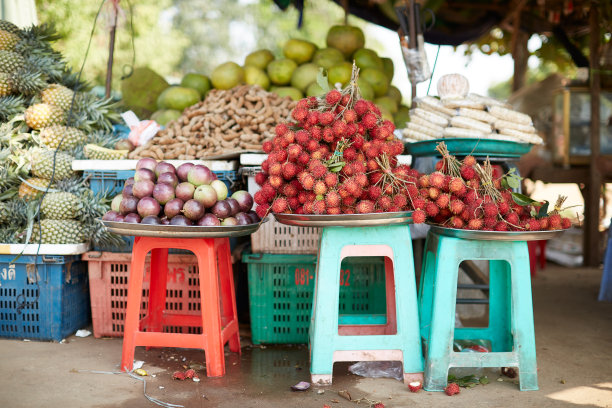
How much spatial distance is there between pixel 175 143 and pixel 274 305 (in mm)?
1246

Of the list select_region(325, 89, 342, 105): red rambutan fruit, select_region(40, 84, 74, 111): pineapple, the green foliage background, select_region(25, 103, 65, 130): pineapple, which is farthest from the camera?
the green foliage background

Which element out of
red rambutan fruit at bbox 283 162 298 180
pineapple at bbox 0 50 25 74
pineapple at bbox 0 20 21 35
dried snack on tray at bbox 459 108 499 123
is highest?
pineapple at bbox 0 20 21 35

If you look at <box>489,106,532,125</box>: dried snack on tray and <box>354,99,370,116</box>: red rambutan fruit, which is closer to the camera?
<box>354,99,370,116</box>: red rambutan fruit

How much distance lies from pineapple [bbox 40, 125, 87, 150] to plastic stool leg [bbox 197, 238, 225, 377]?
1594 mm

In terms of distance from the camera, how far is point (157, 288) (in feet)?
9.72

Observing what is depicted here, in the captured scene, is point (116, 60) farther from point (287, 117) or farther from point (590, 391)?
point (590, 391)

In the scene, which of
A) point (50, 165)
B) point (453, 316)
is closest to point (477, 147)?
point (453, 316)

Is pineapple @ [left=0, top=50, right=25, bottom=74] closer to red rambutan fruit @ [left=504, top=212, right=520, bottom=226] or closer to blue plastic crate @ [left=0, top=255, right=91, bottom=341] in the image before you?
blue plastic crate @ [left=0, top=255, right=91, bottom=341]

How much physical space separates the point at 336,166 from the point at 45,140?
2158mm

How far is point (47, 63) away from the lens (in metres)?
3.86

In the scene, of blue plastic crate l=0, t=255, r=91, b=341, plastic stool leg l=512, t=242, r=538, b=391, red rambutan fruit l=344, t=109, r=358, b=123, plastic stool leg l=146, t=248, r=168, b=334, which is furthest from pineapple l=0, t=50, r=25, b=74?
plastic stool leg l=512, t=242, r=538, b=391

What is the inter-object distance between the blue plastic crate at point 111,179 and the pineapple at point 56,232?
26 centimetres

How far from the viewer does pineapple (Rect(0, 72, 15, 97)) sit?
365 cm

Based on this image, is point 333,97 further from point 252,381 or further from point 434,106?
point 252,381
